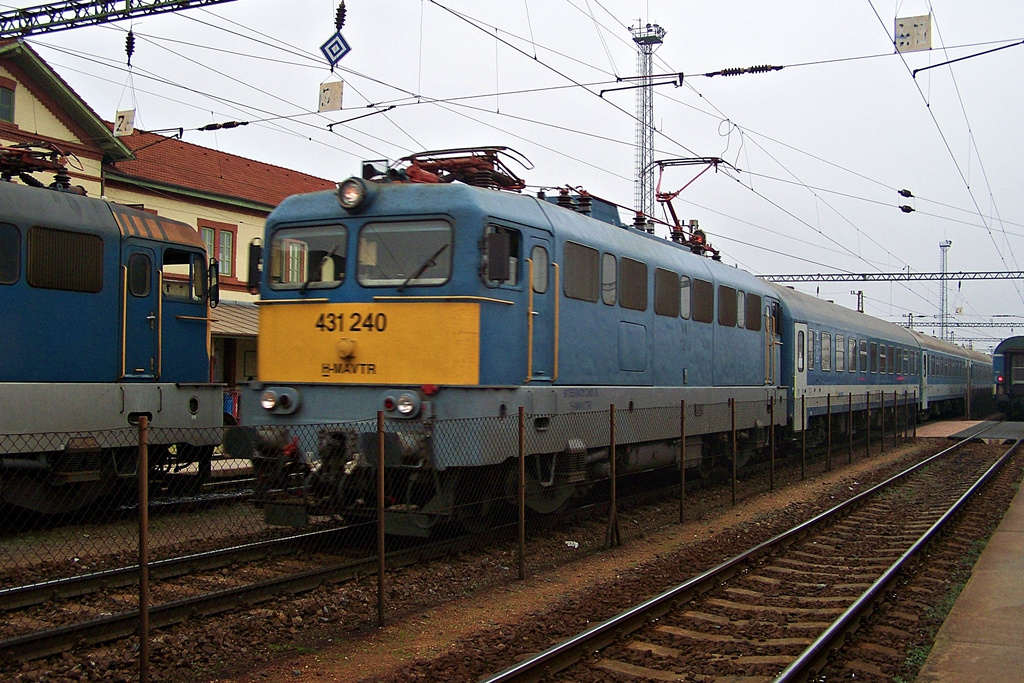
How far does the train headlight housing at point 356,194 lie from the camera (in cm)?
976

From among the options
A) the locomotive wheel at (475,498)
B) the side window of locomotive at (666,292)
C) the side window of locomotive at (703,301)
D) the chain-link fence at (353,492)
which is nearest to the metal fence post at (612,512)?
the chain-link fence at (353,492)

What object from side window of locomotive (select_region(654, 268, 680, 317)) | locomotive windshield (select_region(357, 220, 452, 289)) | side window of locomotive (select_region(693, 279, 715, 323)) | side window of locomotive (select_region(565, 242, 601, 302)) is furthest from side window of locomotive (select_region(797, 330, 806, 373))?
locomotive windshield (select_region(357, 220, 452, 289))

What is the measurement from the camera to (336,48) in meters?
13.6

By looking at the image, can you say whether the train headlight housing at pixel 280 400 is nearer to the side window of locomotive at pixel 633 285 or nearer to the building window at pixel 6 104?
the side window of locomotive at pixel 633 285

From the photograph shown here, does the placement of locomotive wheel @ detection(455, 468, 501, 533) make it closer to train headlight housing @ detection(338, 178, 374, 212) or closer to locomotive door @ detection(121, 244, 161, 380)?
train headlight housing @ detection(338, 178, 374, 212)

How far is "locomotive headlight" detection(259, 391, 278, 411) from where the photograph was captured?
9.79 m

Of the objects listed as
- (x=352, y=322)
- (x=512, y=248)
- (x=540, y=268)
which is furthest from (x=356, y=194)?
(x=540, y=268)

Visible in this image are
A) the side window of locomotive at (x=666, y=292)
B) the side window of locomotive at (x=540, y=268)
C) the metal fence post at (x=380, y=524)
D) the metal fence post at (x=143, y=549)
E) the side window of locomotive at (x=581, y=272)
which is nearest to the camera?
the metal fence post at (x=143, y=549)

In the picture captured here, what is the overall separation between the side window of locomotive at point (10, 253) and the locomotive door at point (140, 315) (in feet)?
4.56

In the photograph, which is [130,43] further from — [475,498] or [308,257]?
[475,498]

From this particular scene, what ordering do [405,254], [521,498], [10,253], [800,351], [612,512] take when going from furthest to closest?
1. [800,351]
2. [10,253]
3. [612,512]
4. [405,254]
5. [521,498]

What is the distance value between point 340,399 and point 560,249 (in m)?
2.90

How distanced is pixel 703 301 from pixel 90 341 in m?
8.53

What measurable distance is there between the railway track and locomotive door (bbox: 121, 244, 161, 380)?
287 inches
